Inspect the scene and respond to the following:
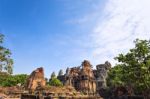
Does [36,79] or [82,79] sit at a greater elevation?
[82,79]

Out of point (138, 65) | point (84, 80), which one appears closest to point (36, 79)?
point (84, 80)

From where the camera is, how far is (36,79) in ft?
208

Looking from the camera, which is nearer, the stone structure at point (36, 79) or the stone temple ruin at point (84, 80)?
the stone structure at point (36, 79)

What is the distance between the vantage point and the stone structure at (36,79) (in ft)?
205

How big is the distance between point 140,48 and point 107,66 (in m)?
70.8

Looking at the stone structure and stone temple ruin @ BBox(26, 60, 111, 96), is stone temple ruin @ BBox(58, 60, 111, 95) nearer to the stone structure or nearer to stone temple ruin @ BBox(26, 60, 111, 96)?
stone temple ruin @ BBox(26, 60, 111, 96)

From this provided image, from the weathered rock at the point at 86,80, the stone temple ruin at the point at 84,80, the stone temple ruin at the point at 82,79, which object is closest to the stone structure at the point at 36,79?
the stone temple ruin at the point at 82,79

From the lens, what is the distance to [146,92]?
140 feet

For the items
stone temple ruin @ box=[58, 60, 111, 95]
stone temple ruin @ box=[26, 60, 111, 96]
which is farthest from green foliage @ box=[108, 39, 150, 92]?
stone temple ruin @ box=[58, 60, 111, 95]

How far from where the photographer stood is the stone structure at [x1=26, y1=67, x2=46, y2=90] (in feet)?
205

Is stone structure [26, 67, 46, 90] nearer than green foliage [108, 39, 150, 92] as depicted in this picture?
No

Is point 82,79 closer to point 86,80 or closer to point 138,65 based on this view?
point 86,80

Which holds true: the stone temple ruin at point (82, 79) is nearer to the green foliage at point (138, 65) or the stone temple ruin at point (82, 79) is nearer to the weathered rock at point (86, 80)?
the weathered rock at point (86, 80)

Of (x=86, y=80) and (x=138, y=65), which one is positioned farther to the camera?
(x=86, y=80)
